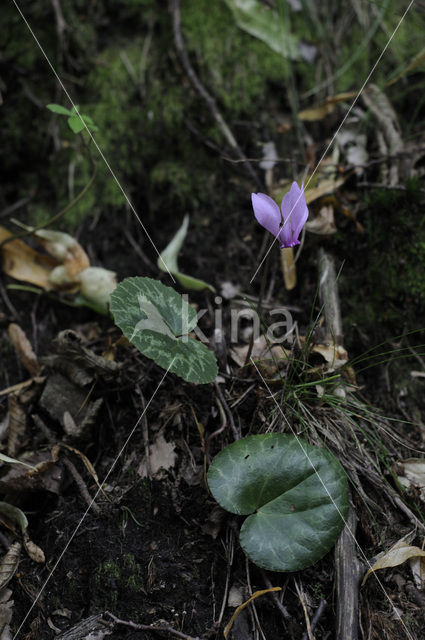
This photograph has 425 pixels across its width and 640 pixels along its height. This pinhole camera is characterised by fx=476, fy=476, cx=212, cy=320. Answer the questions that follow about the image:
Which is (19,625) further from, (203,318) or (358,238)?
(358,238)

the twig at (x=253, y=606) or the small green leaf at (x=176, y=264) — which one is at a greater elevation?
the small green leaf at (x=176, y=264)

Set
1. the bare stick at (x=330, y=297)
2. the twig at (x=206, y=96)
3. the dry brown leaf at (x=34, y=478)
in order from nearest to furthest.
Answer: the dry brown leaf at (x=34, y=478) → the bare stick at (x=330, y=297) → the twig at (x=206, y=96)

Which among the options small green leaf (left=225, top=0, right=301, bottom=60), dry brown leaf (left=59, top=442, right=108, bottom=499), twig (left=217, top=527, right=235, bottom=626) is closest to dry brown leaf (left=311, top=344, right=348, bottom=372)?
twig (left=217, top=527, right=235, bottom=626)

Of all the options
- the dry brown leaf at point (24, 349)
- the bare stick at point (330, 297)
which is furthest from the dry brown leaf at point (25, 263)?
the bare stick at point (330, 297)

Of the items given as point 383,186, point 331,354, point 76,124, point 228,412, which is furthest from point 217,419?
point 383,186

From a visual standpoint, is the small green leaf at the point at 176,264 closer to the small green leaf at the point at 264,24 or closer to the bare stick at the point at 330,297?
the bare stick at the point at 330,297

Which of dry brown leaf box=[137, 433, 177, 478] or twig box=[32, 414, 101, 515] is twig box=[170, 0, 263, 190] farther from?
twig box=[32, 414, 101, 515]
